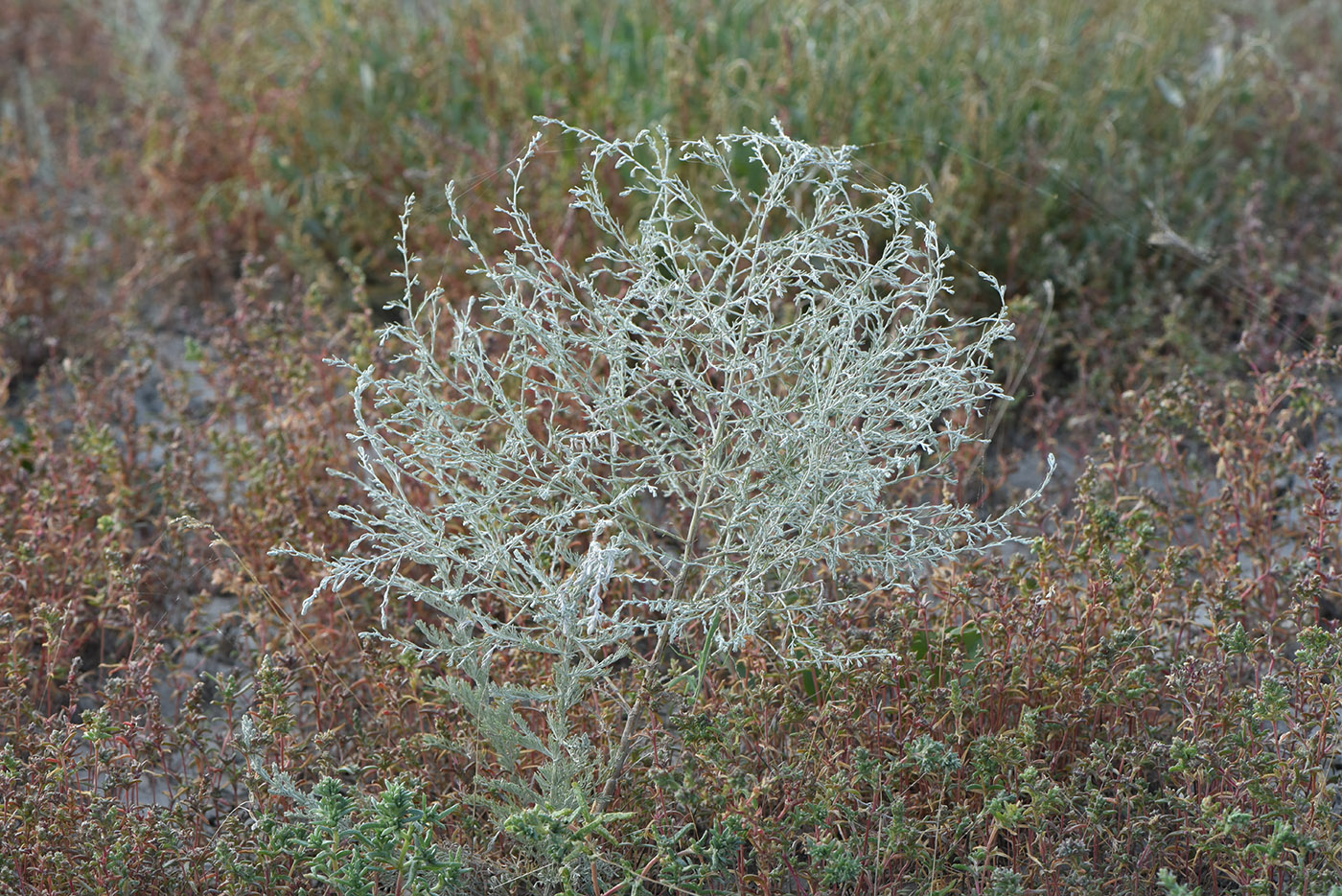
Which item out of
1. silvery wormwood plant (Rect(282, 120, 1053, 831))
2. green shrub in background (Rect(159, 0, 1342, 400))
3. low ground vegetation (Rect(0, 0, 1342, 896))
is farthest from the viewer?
green shrub in background (Rect(159, 0, 1342, 400))

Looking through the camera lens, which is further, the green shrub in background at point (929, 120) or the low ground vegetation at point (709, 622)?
the green shrub in background at point (929, 120)

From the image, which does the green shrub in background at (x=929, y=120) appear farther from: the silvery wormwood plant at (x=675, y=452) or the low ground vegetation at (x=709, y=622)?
the silvery wormwood plant at (x=675, y=452)

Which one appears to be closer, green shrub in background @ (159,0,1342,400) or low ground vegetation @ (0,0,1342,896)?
low ground vegetation @ (0,0,1342,896)

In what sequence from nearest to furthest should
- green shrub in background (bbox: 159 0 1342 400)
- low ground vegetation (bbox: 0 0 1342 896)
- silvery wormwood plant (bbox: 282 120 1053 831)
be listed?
silvery wormwood plant (bbox: 282 120 1053 831) < low ground vegetation (bbox: 0 0 1342 896) < green shrub in background (bbox: 159 0 1342 400)

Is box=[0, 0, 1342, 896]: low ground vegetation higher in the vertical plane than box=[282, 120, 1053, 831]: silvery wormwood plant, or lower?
lower

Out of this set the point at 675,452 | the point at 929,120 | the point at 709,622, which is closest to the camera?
the point at 709,622

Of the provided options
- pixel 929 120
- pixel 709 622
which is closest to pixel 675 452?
pixel 709 622

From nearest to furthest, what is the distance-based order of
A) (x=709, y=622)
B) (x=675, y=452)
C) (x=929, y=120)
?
(x=709, y=622) → (x=675, y=452) → (x=929, y=120)

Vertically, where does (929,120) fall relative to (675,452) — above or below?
below

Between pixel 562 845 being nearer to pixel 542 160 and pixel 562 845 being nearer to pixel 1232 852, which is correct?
pixel 1232 852

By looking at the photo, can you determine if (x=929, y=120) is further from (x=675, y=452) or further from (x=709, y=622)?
(x=709, y=622)

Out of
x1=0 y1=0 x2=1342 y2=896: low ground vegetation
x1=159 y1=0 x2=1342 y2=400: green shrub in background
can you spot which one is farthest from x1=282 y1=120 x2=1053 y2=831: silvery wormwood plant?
x1=159 y1=0 x2=1342 y2=400: green shrub in background

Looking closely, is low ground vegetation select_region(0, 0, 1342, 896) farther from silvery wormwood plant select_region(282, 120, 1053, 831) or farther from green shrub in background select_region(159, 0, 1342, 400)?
silvery wormwood plant select_region(282, 120, 1053, 831)

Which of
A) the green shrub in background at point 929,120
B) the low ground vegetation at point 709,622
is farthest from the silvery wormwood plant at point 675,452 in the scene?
the green shrub in background at point 929,120
